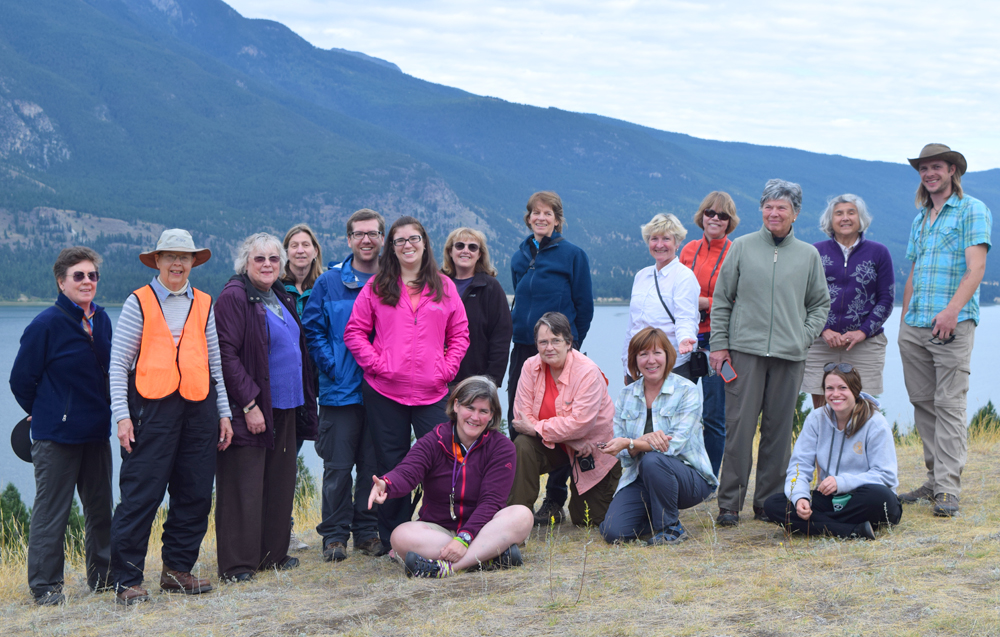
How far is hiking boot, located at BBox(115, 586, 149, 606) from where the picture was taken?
4082 millimetres

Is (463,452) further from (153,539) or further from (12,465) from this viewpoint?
(12,465)

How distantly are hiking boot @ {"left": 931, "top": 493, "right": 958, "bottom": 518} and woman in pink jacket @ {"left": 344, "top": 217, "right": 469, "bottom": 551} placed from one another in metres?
2.91

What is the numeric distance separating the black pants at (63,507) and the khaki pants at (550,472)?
2.23 meters

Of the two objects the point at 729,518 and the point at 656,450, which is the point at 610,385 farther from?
the point at 656,450

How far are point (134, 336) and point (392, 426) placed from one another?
144 centimetres

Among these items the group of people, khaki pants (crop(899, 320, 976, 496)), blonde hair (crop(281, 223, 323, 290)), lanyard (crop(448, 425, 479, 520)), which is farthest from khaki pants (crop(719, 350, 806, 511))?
blonde hair (crop(281, 223, 323, 290))

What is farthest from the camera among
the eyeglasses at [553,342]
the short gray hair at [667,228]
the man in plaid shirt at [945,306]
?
the short gray hair at [667,228]

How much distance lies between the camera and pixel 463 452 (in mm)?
4406

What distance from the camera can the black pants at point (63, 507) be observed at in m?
4.12

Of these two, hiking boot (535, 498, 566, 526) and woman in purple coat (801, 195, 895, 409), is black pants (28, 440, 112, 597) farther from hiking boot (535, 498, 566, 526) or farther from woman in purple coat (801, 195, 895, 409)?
woman in purple coat (801, 195, 895, 409)

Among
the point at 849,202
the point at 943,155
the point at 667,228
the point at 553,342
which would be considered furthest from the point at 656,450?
the point at 943,155

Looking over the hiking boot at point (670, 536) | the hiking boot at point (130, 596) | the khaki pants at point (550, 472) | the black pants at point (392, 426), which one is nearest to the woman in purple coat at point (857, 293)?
the hiking boot at point (670, 536)

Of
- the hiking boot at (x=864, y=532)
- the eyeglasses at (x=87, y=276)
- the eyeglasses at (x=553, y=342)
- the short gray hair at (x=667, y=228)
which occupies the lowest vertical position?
the hiking boot at (x=864, y=532)

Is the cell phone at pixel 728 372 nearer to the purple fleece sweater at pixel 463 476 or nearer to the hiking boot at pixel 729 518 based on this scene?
the hiking boot at pixel 729 518
